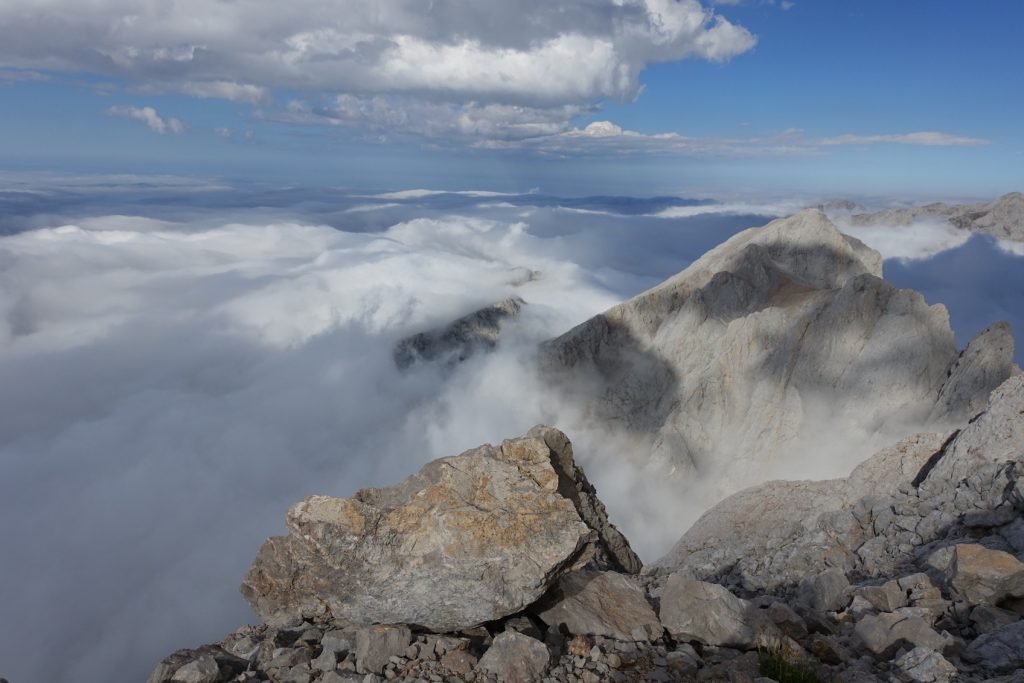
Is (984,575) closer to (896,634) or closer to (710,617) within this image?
(896,634)

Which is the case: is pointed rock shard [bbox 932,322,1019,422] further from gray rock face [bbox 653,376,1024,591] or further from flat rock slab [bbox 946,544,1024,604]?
flat rock slab [bbox 946,544,1024,604]

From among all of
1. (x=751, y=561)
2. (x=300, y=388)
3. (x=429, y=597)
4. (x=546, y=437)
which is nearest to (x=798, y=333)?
(x=751, y=561)

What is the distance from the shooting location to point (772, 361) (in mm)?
54438

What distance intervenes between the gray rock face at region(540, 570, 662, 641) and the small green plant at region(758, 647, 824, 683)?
1.43 m

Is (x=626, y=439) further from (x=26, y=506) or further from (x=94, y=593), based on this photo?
(x=26, y=506)

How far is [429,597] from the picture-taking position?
7824 millimetres

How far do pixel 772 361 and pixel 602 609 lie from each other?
165ft

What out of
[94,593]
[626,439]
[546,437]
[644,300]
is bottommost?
[94,593]

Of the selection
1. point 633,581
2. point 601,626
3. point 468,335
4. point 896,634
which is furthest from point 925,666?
point 468,335

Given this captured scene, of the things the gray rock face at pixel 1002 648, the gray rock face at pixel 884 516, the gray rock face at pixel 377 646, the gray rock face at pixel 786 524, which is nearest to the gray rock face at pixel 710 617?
the gray rock face at pixel 1002 648

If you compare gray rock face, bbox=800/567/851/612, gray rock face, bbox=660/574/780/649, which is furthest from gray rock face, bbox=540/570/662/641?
gray rock face, bbox=800/567/851/612

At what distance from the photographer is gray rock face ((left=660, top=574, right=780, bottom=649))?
25.6 feet

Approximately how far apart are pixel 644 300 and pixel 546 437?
6999cm

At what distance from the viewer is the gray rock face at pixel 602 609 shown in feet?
26.3
